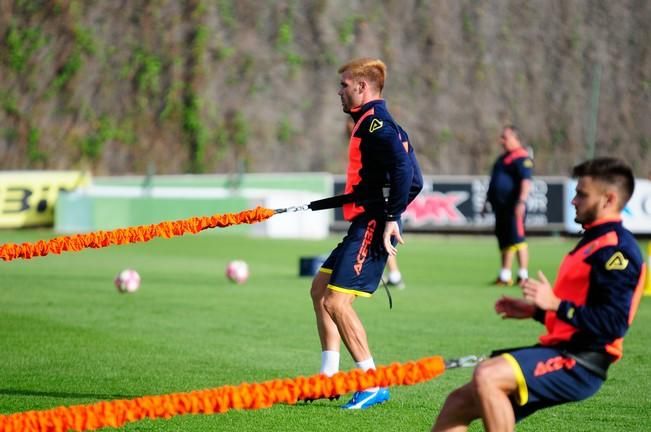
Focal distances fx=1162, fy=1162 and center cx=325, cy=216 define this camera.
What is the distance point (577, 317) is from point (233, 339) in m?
6.38

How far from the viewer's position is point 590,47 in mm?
46031

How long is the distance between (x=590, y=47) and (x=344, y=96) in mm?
39842

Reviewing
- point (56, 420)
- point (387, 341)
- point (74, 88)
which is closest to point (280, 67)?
point (74, 88)

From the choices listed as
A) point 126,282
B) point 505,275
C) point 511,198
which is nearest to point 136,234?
point 126,282

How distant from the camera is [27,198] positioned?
96.1 ft

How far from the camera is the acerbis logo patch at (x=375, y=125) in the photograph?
7.81 m

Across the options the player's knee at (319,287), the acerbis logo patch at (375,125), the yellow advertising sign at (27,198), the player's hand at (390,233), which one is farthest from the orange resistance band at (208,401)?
the yellow advertising sign at (27,198)

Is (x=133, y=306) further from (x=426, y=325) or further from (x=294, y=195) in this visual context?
(x=294, y=195)

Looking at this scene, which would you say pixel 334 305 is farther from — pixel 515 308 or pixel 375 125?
pixel 515 308

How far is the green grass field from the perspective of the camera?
7.62 meters

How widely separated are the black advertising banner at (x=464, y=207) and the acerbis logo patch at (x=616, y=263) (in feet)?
83.0

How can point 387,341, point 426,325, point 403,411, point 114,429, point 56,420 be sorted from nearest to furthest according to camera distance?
1. point 56,420
2. point 114,429
3. point 403,411
4. point 387,341
5. point 426,325

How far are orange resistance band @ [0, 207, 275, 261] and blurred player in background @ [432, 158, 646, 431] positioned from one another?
3077 millimetres

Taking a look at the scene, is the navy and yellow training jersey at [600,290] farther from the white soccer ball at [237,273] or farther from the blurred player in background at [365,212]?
the white soccer ball at [237,273]
